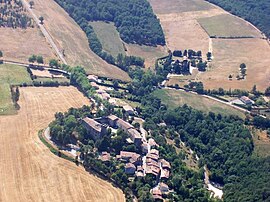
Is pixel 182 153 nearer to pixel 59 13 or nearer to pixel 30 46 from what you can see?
pixel 30 46

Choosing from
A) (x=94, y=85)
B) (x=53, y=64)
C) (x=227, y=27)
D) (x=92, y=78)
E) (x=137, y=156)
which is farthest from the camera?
(x=227, y=27)

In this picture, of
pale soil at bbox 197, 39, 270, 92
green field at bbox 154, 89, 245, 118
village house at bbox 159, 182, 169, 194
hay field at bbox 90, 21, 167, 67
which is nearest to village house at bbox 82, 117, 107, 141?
village house at bbox 159, 182, 169, 194

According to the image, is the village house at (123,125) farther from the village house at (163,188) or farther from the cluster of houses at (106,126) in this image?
the village house at (163,188)

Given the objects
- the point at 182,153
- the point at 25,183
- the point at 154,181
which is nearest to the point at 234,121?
the point at 182,153

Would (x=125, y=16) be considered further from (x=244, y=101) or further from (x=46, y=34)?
(x=244, y=101)

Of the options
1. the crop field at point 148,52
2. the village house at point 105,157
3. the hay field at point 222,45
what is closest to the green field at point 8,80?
the village house at point 105,157

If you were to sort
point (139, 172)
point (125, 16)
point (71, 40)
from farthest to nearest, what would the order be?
point (125, 16) < point (71, 40) < point (139, 172)

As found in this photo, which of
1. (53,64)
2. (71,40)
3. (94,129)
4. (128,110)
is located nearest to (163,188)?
(94,129)
